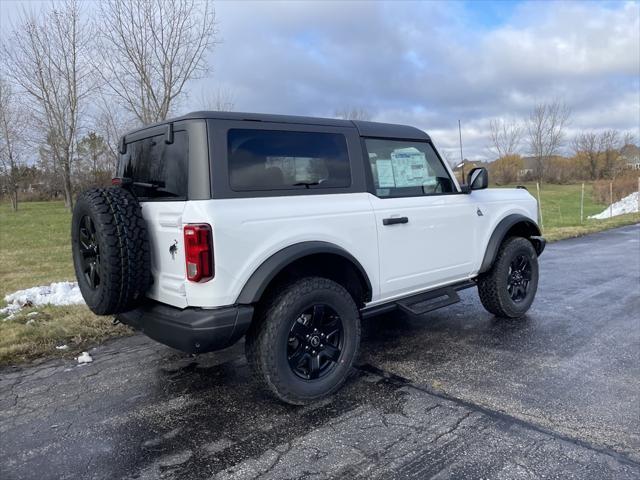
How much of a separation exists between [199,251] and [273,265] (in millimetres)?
481

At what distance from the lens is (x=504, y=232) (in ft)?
15.6

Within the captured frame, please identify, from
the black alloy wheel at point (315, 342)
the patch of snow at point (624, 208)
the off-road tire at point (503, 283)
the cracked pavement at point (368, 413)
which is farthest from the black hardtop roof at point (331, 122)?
the patch of snow at point (624, 208)

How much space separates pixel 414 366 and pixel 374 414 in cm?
89

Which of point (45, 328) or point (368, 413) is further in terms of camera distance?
point (45, 328)

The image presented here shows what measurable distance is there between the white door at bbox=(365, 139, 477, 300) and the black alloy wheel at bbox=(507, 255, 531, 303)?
83cm

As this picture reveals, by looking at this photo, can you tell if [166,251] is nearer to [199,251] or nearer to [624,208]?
[199,251]

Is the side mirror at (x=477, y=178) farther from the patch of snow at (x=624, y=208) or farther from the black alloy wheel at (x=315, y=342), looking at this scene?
the patch of snow at (x=624, y=208)

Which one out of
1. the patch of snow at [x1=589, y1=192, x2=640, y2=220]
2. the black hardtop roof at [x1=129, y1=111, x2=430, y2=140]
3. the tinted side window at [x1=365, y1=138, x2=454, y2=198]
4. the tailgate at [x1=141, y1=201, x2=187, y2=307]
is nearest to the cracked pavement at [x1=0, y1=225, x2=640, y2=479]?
the tailgate at [x1=141, y1=201, x2=187, y2=307]

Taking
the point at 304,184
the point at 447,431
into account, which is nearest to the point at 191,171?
the point at 304,184

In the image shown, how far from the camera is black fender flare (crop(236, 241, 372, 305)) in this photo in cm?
294

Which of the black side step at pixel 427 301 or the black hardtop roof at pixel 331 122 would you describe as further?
the black side step at pixel 427 301

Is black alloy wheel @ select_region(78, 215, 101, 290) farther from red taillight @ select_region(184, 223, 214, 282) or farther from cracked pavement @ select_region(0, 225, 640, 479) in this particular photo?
cracked pavement @ select_region(0, 225, 640, 479)

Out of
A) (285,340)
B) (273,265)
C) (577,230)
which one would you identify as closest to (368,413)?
(285,340)

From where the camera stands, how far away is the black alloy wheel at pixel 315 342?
328cm
